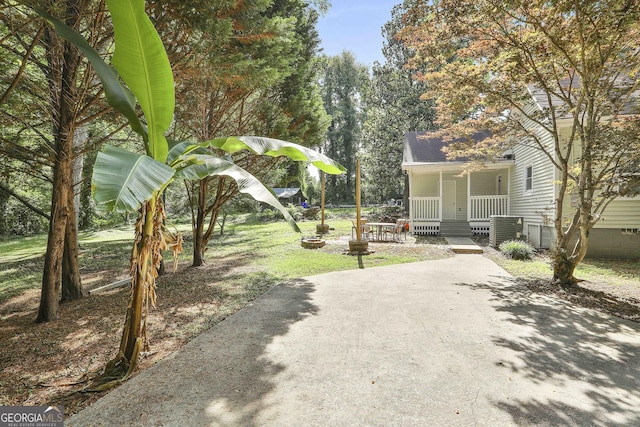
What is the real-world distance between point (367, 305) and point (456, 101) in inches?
221

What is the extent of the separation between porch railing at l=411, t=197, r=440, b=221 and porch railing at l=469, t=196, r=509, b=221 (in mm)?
1580

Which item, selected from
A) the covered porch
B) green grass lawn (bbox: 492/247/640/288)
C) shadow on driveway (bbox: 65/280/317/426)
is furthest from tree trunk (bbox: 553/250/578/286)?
the covered porch

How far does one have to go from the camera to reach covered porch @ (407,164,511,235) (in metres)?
15.1

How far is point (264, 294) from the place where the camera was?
6.36 metres

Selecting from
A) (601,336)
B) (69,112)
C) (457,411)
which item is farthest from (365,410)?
(69,112)

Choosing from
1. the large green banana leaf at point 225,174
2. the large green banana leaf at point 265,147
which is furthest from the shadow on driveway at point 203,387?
the large green banana leaf at point 265,147

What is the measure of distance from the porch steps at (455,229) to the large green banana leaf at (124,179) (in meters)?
14.9

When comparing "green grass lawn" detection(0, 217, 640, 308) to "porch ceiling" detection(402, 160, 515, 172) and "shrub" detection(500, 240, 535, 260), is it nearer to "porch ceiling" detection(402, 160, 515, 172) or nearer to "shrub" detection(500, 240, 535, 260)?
"shrub" detection(500, 240, 535, 260)

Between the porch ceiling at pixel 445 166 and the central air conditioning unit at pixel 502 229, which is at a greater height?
the porch ceiling at pixel 445 166

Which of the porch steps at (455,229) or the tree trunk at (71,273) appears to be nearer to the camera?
the tree trunk at (71,273)

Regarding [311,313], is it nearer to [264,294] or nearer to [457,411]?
[264,294]

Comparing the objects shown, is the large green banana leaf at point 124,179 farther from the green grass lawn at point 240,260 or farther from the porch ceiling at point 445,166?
the porch ceiling at point 445,166

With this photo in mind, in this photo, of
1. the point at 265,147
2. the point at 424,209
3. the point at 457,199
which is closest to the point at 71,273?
the point at 265,147

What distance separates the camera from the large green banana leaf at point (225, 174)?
3.15 m
